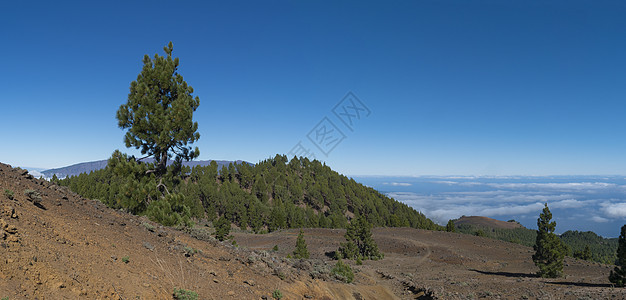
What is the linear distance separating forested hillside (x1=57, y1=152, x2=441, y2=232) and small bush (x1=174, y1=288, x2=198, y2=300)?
192 feet

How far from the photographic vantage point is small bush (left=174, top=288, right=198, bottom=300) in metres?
6.93

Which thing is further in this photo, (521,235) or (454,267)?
(521,235)

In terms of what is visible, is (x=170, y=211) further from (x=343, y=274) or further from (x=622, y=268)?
(x=622, y=268)

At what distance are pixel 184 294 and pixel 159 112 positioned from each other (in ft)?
38.1

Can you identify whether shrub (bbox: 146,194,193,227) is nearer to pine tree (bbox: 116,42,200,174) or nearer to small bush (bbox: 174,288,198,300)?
pine tree (bbox: 116,42,200,174)

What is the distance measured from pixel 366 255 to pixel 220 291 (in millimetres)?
39171

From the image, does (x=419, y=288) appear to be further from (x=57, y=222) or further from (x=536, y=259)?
(x=536, y=259)

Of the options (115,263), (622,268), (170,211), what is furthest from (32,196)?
(622,268)

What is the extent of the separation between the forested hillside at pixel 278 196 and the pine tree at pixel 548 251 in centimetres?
5601

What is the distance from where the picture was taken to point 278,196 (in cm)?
10775

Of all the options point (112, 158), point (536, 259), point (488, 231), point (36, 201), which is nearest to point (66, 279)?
point (36, 201)

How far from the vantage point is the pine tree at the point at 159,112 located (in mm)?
15906

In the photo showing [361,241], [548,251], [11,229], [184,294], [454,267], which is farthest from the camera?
[361,241]

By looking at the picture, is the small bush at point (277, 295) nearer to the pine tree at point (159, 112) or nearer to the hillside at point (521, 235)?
the pine tree at point (159, 112)
